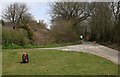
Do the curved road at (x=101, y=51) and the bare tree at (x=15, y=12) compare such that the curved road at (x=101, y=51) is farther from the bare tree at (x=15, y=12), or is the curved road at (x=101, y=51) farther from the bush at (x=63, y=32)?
the bare tree at (x=15, y=12)

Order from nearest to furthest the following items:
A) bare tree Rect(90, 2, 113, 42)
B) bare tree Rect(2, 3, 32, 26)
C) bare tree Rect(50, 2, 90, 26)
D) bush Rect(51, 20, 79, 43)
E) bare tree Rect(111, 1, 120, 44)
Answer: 1. bare tree Rect(111, 1, 120, 44)
2. bare tree Rect(90, 2, 113, 42)
3. bush Rect(51, 20, 79, 43)
4. bare tree Rect(50, 2, 90, 26)
5. bare tree Rect(2, 3, 32, 26)

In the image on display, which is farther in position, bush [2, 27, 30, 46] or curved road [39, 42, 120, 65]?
bush [2, 27, 30, 46]

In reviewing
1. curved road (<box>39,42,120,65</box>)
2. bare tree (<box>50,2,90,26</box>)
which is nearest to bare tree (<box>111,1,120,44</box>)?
curved road (<box>39,42,120,65</box>)

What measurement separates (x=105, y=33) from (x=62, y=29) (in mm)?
5840

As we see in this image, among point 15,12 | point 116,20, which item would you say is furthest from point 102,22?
point 15,12

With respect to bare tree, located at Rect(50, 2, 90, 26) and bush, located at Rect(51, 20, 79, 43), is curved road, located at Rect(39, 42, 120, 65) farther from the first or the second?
bare tree, located at Rect(50, 2, 90, 26)

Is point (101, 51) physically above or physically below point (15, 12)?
below

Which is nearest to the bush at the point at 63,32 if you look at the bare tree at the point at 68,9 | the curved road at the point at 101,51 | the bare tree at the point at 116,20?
the bare tree at the point at 116,20

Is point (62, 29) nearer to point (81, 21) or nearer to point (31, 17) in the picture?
point (81, 21)

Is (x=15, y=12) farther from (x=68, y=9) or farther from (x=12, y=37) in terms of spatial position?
(x=12, y=37)

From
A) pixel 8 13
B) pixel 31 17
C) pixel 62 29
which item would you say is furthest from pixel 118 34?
pixel 8 13

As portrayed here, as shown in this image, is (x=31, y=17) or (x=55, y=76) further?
(x=31, y=17)

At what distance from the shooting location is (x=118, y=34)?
28.3 meters

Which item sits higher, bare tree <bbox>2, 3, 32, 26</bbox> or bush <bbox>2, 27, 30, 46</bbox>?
bare tree <bbox>2, 3, 32, 26</bbox>
